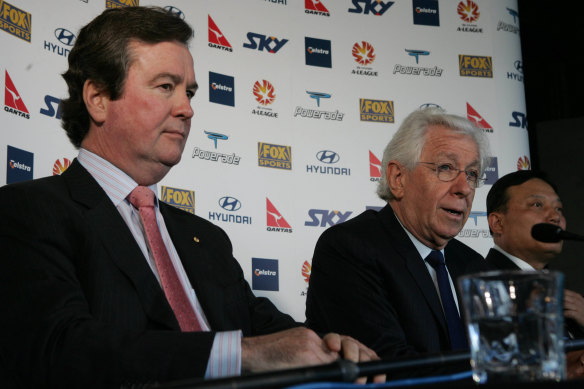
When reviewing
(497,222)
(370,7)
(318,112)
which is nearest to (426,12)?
(370,7)

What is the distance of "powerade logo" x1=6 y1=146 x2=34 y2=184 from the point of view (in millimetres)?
3375

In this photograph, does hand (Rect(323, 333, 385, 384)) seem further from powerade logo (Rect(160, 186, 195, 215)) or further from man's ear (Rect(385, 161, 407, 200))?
powerade logo (Rect(160, 186, 195, 215))

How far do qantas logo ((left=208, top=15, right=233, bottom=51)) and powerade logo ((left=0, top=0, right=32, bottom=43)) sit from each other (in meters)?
1.50

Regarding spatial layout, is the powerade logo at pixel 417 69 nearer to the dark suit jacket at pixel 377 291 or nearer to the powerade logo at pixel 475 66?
the powerade logo at pixel 475 66

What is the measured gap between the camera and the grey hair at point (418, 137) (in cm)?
276

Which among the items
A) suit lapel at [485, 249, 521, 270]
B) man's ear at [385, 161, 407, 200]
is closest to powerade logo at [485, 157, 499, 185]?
suit lapel at [485, 249, 521, 270]

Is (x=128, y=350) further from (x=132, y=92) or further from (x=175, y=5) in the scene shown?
(x=175, y=5)

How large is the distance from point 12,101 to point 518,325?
121 inches

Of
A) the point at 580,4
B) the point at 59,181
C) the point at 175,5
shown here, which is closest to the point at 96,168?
the point at 59,181

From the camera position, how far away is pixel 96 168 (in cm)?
182

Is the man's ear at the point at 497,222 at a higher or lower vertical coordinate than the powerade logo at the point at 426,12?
lower

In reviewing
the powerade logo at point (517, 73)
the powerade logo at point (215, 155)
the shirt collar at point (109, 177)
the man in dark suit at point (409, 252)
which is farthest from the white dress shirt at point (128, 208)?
the powerade logo at point (517, 73)

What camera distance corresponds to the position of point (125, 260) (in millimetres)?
1607

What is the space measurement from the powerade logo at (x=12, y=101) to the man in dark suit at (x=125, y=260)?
5.31ft
